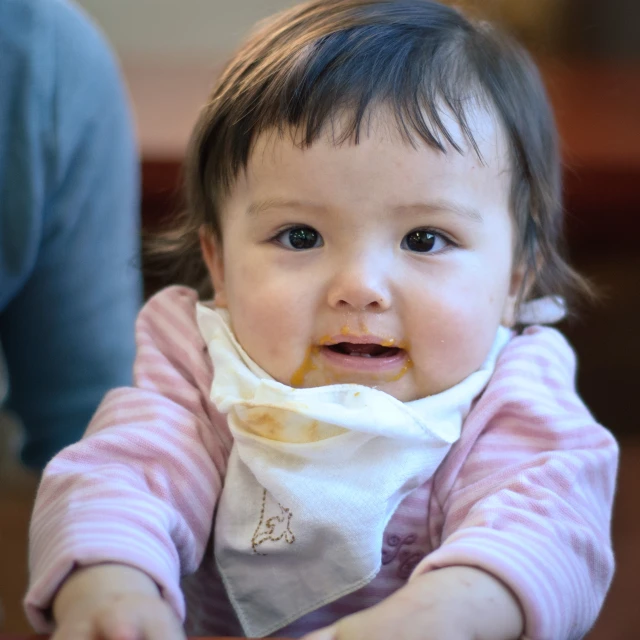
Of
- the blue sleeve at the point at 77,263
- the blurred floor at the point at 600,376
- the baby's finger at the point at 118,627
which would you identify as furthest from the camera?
the blurred floor at the point at 600,376

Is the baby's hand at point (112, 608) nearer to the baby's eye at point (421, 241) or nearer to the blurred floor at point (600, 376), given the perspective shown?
the baby's eye at point (421, 241)

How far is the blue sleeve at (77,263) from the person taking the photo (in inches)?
37.9

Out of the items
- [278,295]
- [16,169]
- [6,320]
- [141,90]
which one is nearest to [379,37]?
[278,295]

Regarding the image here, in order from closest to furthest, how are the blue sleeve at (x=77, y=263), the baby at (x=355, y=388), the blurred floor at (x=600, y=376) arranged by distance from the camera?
the baby at (x=355, y=388)
the blue sleeve at (x=77, y=263)
the blurred floor at (x=600, y=376)

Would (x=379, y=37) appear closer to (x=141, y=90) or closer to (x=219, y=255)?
(x=219, y=255)

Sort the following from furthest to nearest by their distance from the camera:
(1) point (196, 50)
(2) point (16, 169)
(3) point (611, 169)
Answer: (1) point (196, 50) → (3) point (611, 169) → (2) point (16, 169)

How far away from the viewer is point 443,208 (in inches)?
25.6

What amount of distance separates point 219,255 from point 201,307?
0.05 metres

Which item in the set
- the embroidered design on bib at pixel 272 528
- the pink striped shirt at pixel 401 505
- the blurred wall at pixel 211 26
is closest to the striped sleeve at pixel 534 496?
the pink striped shirt at pixel 401 505

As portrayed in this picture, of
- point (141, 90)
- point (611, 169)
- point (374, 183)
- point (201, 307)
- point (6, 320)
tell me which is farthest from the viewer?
point (141, 90)

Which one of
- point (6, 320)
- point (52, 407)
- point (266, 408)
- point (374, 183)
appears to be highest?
point (374, 183)

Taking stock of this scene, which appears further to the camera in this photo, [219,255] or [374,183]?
[219,255]

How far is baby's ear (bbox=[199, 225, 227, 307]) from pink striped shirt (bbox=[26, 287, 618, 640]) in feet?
0.11

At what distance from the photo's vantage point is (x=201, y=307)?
A: 744 mm
